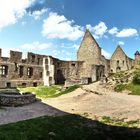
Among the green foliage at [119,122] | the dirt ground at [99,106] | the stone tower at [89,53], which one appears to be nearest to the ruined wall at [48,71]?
the stone tower at [89,53]

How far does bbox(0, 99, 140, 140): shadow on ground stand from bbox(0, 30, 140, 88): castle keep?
69.7ft

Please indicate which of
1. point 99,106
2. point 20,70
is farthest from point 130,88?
point 20,70

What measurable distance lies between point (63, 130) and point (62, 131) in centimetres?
16

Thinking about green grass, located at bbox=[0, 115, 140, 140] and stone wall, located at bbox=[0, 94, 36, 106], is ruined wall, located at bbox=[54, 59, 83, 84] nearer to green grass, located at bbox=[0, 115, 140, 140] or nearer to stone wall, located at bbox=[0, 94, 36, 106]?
stone wall, located at bbox=[0, 94, 36, 106]

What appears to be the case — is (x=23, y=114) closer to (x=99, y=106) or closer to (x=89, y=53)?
(x=99, y=106)

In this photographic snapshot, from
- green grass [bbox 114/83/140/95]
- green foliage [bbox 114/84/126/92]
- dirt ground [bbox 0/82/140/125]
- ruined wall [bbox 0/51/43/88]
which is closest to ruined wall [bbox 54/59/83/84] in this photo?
ruined wall [bbox 0/51/43/88]

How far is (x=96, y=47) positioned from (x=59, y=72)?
8.48 metres

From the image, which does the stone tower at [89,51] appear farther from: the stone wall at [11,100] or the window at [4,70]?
the stone wall at [11,100]

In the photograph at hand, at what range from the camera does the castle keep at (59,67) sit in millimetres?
44312

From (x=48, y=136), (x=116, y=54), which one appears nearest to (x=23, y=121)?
(x=48, y=136)

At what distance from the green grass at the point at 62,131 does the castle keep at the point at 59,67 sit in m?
21.4

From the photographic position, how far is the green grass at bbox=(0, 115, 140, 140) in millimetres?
13109

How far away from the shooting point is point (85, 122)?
16.2 m

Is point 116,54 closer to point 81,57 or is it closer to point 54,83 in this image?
point 81,57
